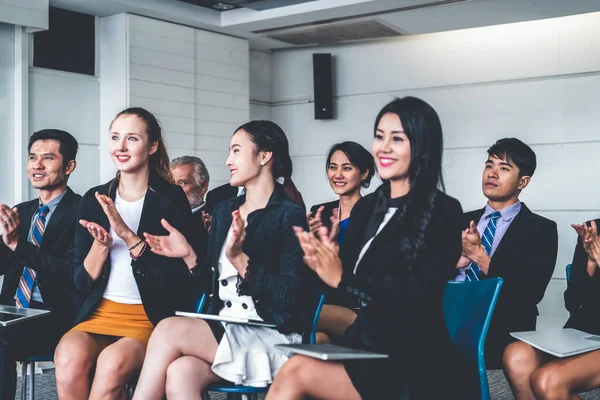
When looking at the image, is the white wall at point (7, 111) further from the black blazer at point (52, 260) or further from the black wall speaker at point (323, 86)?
the black wall speaker at point (323, 86)

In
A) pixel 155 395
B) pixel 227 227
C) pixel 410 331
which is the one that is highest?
pixel 227 227

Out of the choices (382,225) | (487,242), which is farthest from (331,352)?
(487,242)

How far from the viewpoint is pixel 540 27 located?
666cm

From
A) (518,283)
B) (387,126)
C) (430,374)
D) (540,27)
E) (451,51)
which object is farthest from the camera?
(451,51)

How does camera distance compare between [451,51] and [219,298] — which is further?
[451,51]

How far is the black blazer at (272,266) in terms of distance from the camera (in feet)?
8.62

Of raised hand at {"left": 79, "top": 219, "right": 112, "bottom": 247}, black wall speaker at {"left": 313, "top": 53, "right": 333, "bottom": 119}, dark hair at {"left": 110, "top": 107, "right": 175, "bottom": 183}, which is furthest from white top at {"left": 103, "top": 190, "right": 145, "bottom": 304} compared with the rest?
black wall speaker at {"left": 313, "top": 53, "right": 333, "bottom": 119}

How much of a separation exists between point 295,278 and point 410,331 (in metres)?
0.58

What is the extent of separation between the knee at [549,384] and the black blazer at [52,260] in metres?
1.84

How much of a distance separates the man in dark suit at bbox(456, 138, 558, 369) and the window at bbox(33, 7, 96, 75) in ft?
13.3

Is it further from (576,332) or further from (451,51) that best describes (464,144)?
(576,332)

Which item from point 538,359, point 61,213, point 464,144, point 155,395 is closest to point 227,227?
point 155,395

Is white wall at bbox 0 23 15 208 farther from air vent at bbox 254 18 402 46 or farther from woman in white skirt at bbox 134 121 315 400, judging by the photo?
woman in white skirt at bbox 134 121 315 400

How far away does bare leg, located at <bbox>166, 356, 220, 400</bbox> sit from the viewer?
251cm
